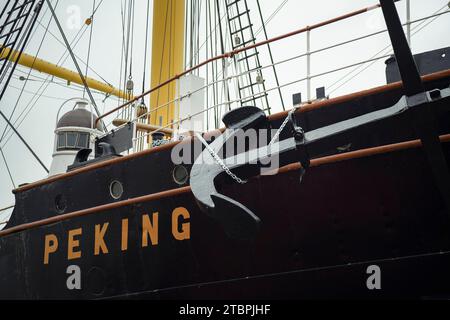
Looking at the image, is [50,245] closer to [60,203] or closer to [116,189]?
[60,203]

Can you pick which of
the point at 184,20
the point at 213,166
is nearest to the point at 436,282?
the point at 213,166

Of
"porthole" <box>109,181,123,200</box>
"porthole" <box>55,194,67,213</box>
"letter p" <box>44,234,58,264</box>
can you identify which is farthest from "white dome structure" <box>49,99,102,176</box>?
"porthole" <box>109,181,123,200</box>

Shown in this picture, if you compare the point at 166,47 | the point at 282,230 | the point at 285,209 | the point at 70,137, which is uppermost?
the point at 166,47

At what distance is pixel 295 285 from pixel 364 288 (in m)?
0.59

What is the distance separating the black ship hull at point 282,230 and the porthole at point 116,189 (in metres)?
0.05

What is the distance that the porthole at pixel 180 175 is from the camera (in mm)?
5402

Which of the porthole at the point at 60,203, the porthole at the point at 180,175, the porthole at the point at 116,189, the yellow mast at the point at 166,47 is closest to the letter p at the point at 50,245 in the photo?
the porthole at the point at 60,203

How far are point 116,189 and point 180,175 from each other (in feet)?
3.18

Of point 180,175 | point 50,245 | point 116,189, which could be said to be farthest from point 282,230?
point 50,245

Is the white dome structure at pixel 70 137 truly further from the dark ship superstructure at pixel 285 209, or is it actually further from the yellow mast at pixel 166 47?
the dark ship superstructure at pixel 285 209

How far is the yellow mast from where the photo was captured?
10.6 meters

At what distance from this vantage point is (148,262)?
5.48 metres

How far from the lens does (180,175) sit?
546 cm
